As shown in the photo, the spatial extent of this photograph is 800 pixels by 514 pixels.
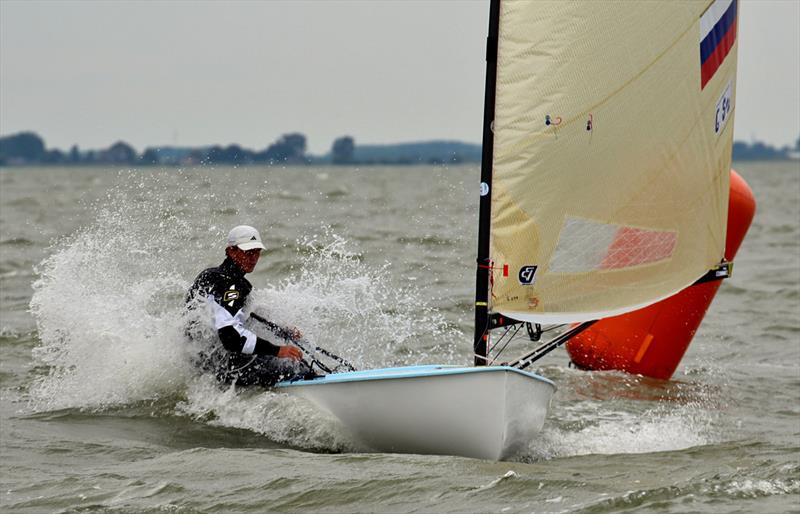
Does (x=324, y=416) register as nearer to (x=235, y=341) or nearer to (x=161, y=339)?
(x=235, y=341)

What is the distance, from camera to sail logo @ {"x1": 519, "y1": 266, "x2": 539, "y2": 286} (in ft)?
18.4

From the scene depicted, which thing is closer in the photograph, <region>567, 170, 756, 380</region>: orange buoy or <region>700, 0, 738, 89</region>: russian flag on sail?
<region>700, 0, 738, 89</region>: russian flag on sail

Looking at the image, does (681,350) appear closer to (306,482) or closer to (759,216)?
(306,482)

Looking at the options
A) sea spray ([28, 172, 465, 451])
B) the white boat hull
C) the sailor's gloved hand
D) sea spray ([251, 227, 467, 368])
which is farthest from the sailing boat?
sea spray ([251, 227, 467, 368])

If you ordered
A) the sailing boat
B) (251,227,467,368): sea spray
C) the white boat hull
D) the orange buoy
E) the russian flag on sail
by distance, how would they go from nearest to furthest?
the white boat hull < the sailing boat < the russian flag on sail < (251,227,467,368): sea spray < the orange buoy

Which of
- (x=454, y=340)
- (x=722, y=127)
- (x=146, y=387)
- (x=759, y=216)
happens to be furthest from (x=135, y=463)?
(x=759, y=216)

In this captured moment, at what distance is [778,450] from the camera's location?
19.0 ft

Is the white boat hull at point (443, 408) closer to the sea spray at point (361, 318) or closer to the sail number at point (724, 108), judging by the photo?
the sea spray at point (361, 318)

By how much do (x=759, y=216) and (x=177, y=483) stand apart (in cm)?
2009

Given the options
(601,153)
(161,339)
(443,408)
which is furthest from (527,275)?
(161,339)

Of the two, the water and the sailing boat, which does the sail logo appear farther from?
the water

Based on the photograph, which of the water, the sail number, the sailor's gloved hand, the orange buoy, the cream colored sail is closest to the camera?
the water

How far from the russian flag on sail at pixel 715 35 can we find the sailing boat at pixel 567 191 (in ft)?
0.04

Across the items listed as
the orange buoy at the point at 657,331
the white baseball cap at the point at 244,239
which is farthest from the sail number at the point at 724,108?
the white baseball cap at the point at 244,239
